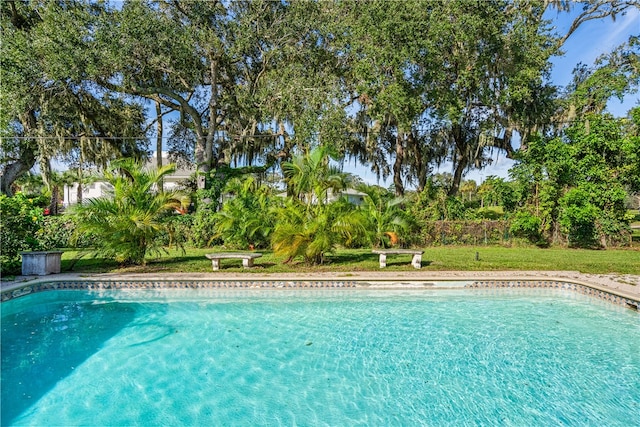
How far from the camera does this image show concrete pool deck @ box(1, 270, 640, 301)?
22.9 ft

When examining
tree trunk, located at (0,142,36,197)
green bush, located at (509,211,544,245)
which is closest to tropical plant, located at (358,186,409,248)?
green bush, located at (509,211,544,245)

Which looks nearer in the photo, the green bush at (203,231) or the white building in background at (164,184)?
the white building in background at (164,184)

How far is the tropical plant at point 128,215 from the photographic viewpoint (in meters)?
7.79

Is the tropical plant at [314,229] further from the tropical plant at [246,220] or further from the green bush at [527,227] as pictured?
the green bush at [527,227]

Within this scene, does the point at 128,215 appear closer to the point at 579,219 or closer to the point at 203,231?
the point at 203,231

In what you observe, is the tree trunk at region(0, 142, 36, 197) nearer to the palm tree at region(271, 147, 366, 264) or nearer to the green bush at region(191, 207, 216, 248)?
the green bush at region(191, 207, 216, 248)

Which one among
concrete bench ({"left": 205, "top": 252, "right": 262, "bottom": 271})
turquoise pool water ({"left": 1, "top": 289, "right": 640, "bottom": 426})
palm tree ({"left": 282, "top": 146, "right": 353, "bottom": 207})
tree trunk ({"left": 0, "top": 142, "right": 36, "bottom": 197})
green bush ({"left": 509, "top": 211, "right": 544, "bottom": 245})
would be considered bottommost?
turquoise pool water ({"left": 1, "top": 289, "right": 640, "bottom": 426})

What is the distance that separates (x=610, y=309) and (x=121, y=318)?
25.8 ft

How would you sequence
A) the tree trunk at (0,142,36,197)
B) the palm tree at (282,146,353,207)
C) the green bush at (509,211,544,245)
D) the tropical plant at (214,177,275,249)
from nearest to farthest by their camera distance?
the palm tree at (282,146,353,207) → the tropical plant at (214,177,275,249) → the green bush at (509,211,544,245) → the tree trunk at (0,142,36,197)

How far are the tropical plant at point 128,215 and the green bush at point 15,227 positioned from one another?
34.2 inches

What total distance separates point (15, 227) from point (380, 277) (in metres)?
7.56

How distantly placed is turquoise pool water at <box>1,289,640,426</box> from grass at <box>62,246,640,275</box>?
1.57 m

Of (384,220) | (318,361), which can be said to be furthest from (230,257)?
(384,220)

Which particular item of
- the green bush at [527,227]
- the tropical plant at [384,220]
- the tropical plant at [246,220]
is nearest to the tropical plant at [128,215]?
the tropical plant at [246,220]
